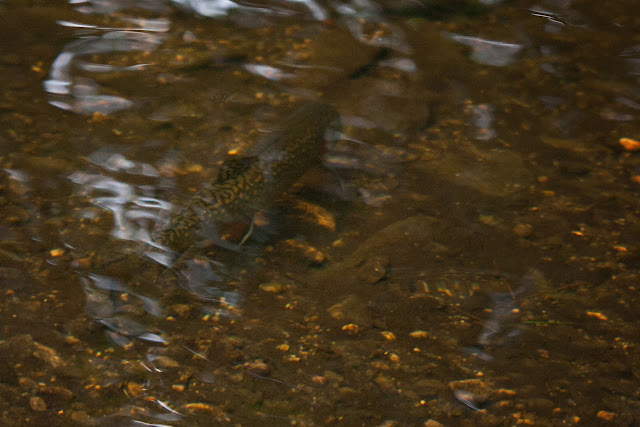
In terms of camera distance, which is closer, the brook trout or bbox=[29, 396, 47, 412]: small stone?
bbox=[29, 396, 47, 412]: small stone

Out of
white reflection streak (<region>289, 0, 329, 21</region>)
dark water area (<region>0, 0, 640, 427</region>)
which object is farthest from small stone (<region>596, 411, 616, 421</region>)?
white reflection streak (<region>289, 0, 329, 21</region>)

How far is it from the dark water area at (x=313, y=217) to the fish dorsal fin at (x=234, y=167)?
0.02m

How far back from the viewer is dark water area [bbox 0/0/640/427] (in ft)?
11.5

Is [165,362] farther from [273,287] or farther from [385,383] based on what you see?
[385,383]

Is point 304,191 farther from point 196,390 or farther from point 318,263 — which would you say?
point 196,390

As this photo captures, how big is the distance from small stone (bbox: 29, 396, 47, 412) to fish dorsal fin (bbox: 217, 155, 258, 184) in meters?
1.76

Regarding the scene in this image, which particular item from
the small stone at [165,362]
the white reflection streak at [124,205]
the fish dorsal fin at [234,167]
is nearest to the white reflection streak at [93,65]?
the white reflection streak at [124,205]

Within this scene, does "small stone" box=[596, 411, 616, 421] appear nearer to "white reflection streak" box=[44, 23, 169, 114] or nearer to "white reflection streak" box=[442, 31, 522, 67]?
"white reflection streak" box=[442, 31, 522, 67]

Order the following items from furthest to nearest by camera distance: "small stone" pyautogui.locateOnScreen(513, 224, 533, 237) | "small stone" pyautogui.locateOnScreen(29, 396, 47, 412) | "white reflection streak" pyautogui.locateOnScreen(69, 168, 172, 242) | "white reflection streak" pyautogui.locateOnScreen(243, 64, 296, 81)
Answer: "white reflection streak" pyautogui.locateOnScreen(243, 64, 296, 81) < "small stone" pyautogui.locateOnScreen(513, 224, 533, 237) < "white reflection streak" pyautogui.locateOnScreen(69, 168, 172, 242) < "small stone" pyautogui.locateOnScreen(29, 396, 47, 412)

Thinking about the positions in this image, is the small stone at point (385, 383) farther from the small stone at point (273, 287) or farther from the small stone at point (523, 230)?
the small stone at point (523, 230)

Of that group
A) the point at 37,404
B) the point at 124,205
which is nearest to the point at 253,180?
the point at 124,205

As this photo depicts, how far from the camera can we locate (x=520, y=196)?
4945mm

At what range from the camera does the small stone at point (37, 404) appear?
10.6ft

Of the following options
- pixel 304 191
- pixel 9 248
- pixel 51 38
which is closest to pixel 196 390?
pixel 9 248
